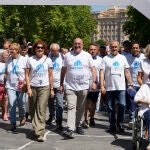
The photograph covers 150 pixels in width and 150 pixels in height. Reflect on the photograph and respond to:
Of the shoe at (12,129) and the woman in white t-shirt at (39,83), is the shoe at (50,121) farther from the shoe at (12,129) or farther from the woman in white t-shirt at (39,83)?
the woman in white t-shirt at (39,83)

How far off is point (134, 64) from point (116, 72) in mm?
1036

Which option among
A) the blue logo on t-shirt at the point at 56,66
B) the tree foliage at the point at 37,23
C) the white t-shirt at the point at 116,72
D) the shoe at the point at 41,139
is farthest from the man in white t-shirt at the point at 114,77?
the tree foliage at the point at 37,23

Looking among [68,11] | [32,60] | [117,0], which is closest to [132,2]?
[117,0]

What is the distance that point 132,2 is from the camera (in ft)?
22.9

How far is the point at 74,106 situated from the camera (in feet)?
31.6

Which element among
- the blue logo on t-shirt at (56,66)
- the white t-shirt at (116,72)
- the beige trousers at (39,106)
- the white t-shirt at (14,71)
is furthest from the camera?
the blue logo on t-shirt at (56,66)

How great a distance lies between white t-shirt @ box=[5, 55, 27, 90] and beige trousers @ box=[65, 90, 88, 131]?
129 centimetres

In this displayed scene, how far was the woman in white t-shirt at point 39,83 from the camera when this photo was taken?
934 centimetres

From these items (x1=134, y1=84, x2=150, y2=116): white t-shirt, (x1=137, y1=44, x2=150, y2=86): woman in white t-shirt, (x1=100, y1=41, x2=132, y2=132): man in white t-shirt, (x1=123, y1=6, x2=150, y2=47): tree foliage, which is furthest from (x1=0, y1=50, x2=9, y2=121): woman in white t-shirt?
(x1=123, y1=6, x2=150, y2=47): tree foliage

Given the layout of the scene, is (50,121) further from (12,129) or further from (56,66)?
(12,129)

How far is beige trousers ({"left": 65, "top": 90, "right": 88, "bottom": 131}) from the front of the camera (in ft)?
31.2

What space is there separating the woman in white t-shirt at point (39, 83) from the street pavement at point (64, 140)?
0.39 meters

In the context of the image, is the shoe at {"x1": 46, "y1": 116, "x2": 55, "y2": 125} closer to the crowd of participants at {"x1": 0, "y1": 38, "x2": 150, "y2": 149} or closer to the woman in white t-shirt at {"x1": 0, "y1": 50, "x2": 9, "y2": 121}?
the crowd of participants at {"x1": 0, "y1": 38, "x2": 150, "y2": 149}

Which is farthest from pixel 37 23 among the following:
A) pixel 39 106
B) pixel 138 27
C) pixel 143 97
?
pixel 143 97
